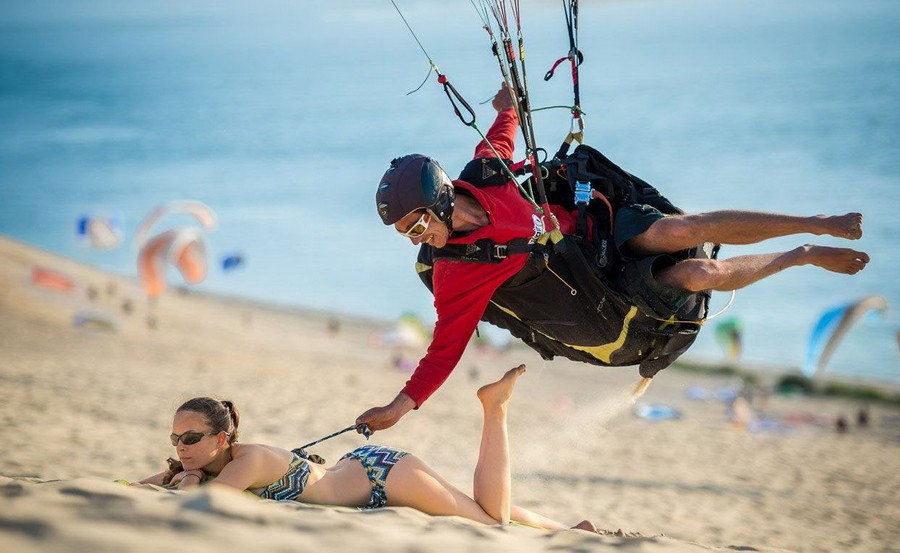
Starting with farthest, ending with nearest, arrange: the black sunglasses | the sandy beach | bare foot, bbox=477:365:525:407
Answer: bare foot, bbox=477:365:525:407, the black sunglasses, the sandy beach

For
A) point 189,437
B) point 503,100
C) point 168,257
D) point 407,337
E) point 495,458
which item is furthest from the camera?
point 168,257

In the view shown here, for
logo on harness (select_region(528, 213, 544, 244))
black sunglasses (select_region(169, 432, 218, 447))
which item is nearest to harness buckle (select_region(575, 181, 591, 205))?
logo on harness (select_region(528, 213, 544, 244))

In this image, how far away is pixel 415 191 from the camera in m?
3.88

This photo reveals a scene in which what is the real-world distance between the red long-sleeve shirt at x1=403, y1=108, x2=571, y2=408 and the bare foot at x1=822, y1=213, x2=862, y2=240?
1237 mm

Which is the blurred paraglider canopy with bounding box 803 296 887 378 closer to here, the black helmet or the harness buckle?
the harness buckle

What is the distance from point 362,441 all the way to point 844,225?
734cm

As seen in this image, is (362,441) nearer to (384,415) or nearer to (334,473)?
(334,473)

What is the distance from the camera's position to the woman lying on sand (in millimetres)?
3682

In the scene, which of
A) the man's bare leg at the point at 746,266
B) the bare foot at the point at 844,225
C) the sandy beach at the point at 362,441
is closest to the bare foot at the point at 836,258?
the man's bare leg at the point at 746,266

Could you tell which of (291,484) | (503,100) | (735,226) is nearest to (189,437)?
(291,484)

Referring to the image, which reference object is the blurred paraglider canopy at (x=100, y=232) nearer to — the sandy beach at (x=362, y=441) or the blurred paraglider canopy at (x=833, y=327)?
the sandy beach at (x=362, y=441)

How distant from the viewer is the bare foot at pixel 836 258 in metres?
4.02

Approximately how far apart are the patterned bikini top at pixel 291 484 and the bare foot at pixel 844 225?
2.47m

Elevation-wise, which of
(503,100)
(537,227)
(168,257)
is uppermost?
(168,257)
